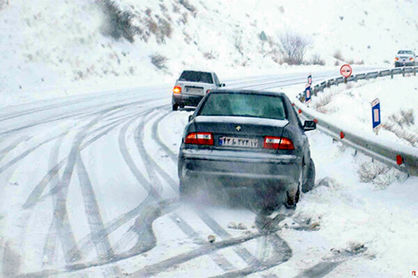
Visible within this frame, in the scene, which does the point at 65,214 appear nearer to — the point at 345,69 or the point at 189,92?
the point at 189,92

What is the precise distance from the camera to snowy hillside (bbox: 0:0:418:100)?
28.7m

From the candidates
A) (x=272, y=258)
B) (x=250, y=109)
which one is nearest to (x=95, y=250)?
(x=272, y=258)

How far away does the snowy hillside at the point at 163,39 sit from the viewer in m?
28.7

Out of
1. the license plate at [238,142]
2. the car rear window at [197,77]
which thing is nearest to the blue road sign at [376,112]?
the car rear window at [197,77]

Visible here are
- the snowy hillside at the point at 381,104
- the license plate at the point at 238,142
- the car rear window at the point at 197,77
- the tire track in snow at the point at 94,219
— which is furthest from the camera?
the snowy hillside at the point at 381,104

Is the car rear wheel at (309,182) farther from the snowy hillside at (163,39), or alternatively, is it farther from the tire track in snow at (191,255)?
the snowy hillside at (163,39)

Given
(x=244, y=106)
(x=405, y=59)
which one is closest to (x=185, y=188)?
(x=244, y=106)

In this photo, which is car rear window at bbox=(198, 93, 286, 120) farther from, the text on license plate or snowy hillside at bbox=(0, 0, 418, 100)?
snowy hillside at bbox=(0, 0, 418, 100)

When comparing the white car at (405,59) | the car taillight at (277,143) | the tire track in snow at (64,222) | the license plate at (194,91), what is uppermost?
the car taillight at (277,143)

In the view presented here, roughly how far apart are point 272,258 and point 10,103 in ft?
54.3

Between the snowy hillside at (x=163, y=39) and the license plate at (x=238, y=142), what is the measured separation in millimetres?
18257

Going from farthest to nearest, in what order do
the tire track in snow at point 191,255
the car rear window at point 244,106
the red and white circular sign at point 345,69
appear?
1. the red and white circular sign at point 345,69
2. the car rear window at point 244,106
3. the tire track in snow at point 191,255

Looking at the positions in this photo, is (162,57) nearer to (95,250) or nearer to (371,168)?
(371,168)

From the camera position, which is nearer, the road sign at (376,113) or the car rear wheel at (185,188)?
the car rear wheel at (185,188)
